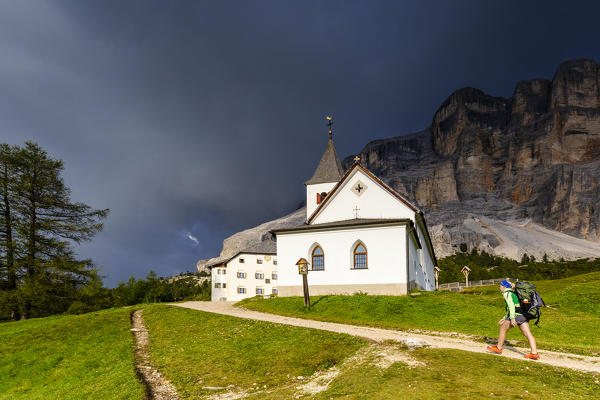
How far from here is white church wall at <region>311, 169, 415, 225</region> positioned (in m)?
27.0

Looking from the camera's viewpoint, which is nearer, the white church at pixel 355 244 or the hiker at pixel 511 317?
the hiker at pixel 511 317

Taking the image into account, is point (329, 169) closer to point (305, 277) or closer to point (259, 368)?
point (305, 277)

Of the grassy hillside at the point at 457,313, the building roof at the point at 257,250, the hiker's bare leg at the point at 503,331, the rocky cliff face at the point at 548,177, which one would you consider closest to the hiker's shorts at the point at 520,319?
the hiker's bare leg at the point at 503,331

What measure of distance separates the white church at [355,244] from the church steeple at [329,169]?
22.6 feet

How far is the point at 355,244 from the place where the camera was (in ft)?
78.7

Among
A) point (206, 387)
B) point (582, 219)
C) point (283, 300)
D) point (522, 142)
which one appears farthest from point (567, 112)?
point (206, 387)

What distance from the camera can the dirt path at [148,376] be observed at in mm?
8397

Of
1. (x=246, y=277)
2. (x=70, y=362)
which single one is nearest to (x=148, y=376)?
(x=70, y=362)

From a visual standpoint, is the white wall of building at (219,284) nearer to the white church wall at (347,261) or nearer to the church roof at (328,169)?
the church roof at (328,169)

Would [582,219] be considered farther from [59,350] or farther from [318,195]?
[59,350]

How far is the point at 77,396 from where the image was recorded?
361 inches

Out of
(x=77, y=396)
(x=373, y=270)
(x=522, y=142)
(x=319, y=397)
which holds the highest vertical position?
(x=522, y=142)

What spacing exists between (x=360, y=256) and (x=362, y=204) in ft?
17.3

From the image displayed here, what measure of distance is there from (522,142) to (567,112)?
24.1 m
